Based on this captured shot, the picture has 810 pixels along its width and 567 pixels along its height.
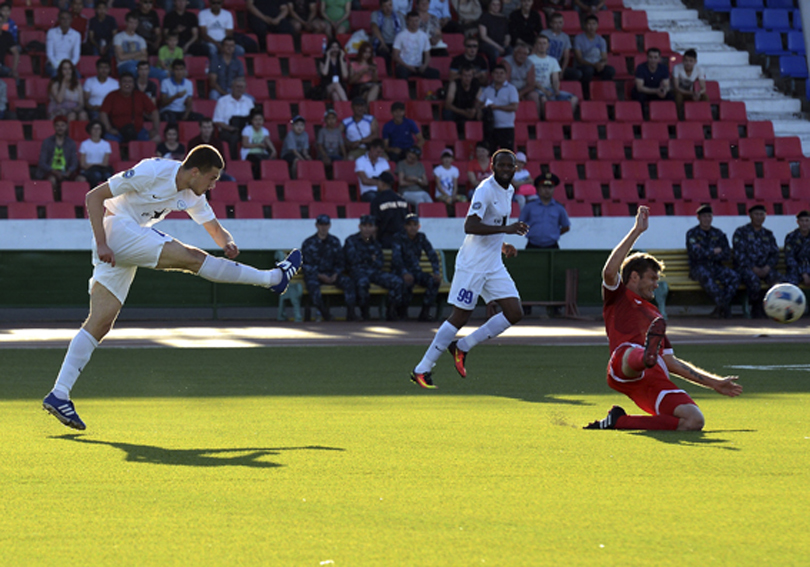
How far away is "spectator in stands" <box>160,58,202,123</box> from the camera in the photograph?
786 inches

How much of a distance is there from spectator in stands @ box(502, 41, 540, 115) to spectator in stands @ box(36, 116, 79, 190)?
28.0 ft

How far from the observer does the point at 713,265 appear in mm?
→ 18859

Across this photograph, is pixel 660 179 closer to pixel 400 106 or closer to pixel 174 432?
pixel 400 106

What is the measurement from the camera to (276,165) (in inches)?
773

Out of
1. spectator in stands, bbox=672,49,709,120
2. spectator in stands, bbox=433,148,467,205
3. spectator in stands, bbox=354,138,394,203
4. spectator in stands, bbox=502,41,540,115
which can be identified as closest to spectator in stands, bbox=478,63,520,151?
spectator in stands, bbox=502,41,540,115

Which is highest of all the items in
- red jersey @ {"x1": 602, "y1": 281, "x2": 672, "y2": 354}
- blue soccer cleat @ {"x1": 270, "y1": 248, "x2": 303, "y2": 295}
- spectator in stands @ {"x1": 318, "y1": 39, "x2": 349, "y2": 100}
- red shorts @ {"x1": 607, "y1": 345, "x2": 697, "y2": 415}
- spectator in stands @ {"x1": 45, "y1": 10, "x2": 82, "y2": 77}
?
spectator in stands @ {"x1": 45, "y1": 10, "x2": 82, "y2": 77}

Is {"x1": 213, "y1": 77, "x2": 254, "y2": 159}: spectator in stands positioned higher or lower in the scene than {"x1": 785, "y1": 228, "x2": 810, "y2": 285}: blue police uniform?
higher

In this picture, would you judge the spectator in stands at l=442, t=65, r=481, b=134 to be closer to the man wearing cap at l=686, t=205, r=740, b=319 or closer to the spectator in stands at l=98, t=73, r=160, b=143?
the man wearing cap at l=686, t=205, r=740, b=319

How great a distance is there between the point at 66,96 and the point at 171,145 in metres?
2.53

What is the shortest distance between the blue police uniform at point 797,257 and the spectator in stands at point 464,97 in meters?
6.31

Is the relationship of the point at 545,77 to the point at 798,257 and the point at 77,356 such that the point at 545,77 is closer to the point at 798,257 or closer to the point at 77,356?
the point at 798,257

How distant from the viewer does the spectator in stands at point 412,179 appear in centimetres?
1969

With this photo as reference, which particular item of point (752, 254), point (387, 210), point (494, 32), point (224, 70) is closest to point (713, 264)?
point (752, 254)

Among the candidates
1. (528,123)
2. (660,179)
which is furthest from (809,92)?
(528,123)
